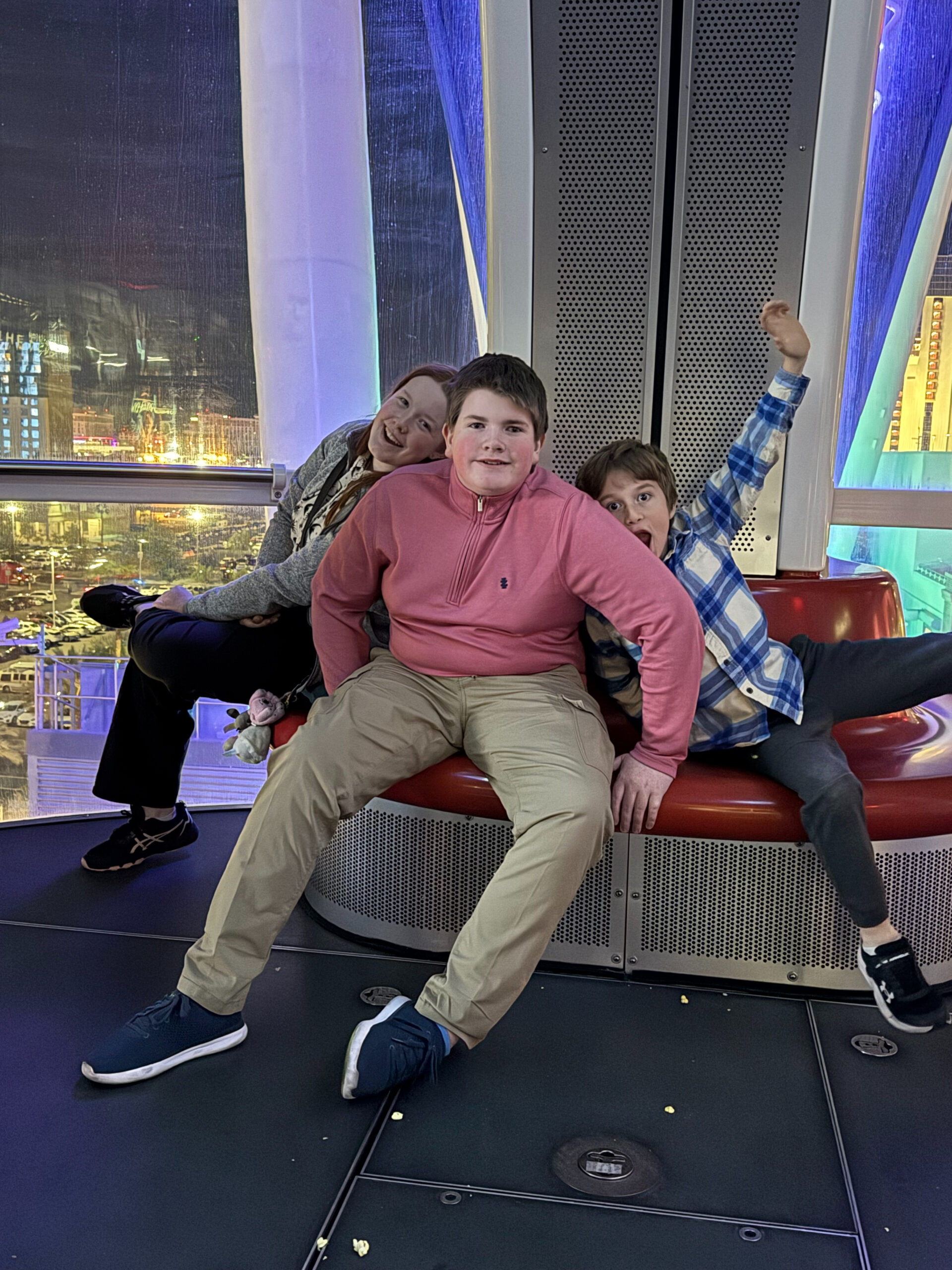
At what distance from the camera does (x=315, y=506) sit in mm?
2326

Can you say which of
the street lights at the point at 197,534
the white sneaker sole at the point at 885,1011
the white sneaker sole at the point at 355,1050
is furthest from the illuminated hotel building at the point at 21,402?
the white sneaker sole at the point at 885,1011

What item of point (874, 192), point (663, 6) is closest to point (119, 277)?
point (663, 6)

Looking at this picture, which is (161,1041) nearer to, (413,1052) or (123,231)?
(413,1052)

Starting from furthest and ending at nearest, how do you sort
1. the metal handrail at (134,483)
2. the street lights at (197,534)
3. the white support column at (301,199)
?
the white support column at (301,199) → the street lights at (197,534) → the metal handrail at (134,483)

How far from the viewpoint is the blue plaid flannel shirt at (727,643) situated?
1967 mm

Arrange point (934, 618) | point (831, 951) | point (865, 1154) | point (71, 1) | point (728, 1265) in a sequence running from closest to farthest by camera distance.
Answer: point (728, 1265) → point (865, 1154) → point (831, 951) → point (934, 618) → point (71, 1)

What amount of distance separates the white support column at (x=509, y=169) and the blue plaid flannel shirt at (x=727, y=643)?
69 cm

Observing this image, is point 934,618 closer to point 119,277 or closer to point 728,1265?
point 728,1265

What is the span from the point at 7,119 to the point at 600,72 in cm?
262

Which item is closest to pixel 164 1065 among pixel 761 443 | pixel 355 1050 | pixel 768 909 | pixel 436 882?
pixel 355 1050

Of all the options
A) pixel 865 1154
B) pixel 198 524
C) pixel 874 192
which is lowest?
pixel 865 1154

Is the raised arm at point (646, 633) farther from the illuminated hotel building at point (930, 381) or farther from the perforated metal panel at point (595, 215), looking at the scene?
the illuminated hotel building at point (930, 381)

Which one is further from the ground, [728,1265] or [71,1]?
[71,1]

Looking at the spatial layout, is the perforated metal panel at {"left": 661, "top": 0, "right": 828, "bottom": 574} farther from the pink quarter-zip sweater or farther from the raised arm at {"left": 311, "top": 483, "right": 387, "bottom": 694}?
the raised arm at {"left": 311, "top": 483, "right": 387, "bottom": 694}
